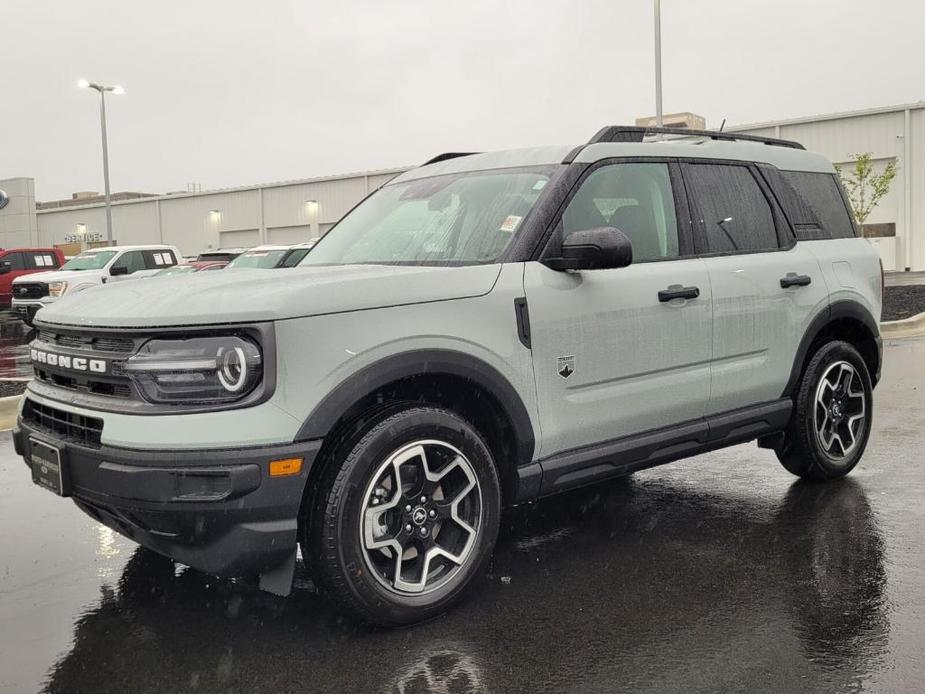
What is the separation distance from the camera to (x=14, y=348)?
16922mm

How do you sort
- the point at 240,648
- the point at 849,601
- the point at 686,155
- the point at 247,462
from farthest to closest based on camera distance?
the point at 686,155 → the point at 849,601 → the point at 240,648 → the point at 247,462

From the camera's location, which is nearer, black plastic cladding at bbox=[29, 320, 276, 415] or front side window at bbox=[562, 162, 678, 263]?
black plastic cladding at bbox=[29, 320, 276, 415]

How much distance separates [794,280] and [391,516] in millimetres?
2761

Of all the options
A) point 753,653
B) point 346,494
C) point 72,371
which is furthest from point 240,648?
point 753,653

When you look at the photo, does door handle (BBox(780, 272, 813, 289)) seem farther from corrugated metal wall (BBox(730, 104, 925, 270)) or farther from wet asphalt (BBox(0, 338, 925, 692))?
corrugated metal wall (BBox(730, 104, 925, 270))

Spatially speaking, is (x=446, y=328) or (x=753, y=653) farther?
(x=446, y=328)

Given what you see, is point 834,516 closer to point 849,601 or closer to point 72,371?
point 849,601

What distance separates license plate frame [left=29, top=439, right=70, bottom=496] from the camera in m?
3.52

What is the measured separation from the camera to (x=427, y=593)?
3.71m

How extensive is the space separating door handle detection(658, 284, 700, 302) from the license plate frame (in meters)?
2.66

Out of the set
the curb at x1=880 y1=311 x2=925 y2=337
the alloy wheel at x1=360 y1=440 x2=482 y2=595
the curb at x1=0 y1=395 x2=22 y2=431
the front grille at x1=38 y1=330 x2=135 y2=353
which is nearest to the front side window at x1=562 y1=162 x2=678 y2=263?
the alloy wheel at x1=360 y1=440 x2=482 y2=595

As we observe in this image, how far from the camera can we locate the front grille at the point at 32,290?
69.5 feet

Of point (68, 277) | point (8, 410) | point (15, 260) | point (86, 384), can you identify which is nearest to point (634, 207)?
point (86, 384)

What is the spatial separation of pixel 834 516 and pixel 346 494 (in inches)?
114
